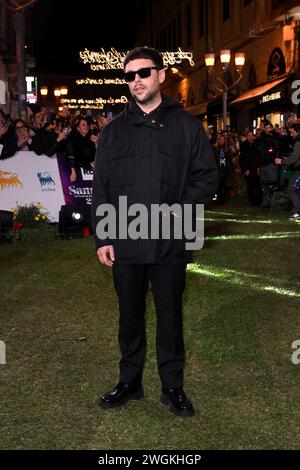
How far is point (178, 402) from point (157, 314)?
22.9 inches

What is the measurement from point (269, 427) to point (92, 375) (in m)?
1.49

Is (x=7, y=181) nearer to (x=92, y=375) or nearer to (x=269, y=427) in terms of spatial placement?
(x=92, y=375)

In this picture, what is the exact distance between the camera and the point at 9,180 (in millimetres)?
12016

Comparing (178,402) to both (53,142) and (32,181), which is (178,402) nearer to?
(32,181)

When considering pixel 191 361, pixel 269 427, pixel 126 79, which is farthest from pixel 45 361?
pixel 126 79

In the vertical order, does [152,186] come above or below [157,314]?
above

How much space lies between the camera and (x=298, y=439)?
3.65 metres

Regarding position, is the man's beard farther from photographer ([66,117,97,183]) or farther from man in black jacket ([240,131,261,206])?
man in black jacket ([240,131,261,206])

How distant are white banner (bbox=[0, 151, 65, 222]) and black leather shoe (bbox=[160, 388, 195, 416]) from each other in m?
8.45

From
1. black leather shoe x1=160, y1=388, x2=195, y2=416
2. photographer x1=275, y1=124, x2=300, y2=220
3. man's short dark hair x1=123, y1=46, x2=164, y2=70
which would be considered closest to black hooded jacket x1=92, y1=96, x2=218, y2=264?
man's short dark hair x1=123, y1=46, x2=164, y2=70

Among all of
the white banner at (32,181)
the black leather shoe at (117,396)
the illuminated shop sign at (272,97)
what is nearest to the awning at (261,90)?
the illuminated shop sign at (272,97)

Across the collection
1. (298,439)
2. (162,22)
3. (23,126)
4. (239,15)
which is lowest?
(298,439)

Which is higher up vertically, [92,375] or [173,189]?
[173,189]

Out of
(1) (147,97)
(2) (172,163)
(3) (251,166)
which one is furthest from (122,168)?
(3) (251,166)
